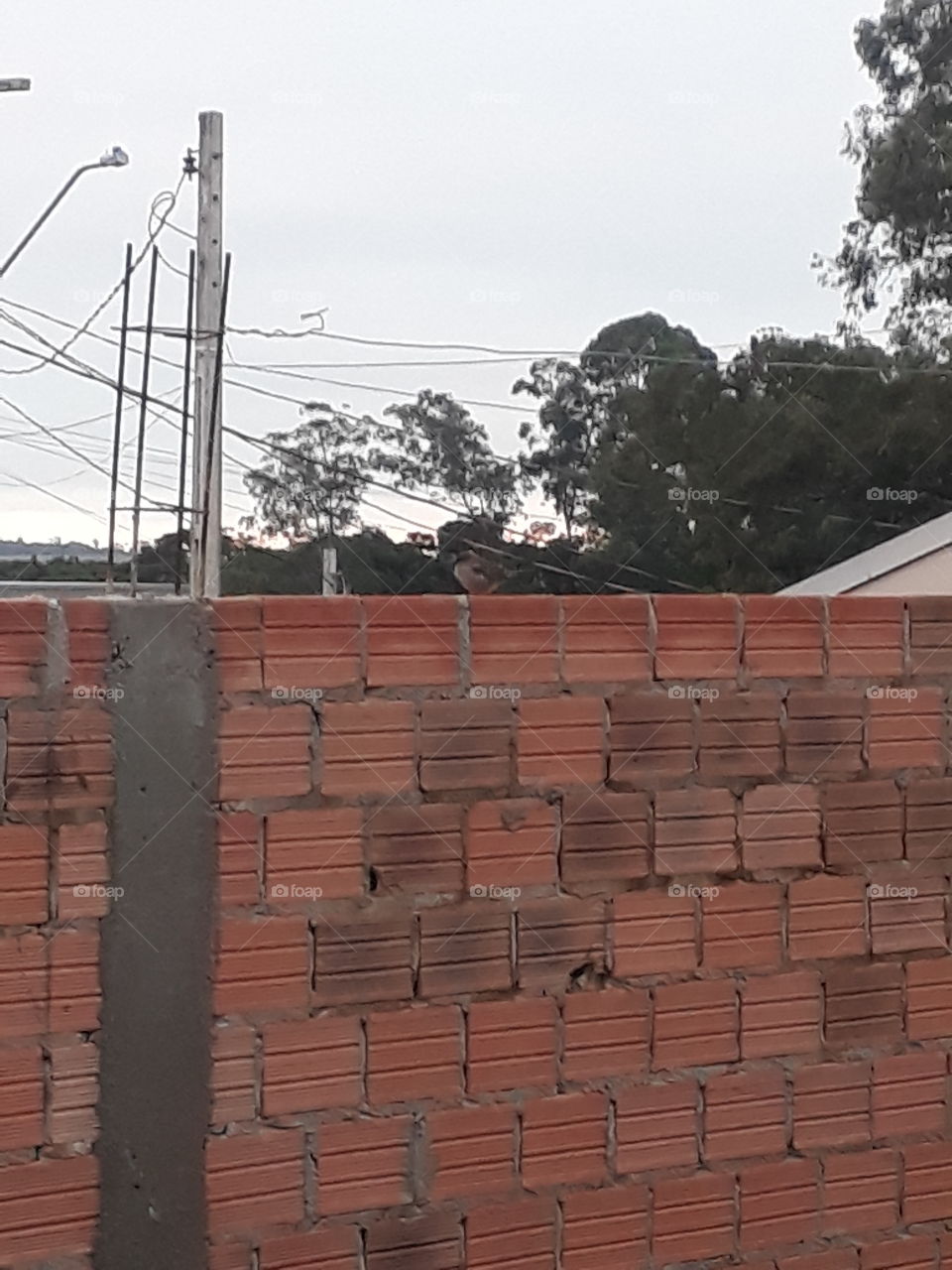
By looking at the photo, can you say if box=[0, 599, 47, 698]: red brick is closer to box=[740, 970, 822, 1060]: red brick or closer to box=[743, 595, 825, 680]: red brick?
box=[743, 595, 825, 680]: red brick

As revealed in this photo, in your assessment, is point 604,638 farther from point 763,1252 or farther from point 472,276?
point 472,276

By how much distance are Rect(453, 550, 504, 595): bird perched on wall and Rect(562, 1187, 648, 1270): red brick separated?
621cm

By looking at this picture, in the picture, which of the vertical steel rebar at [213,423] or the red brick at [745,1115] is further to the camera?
the vertical steel rebar at [213,423]

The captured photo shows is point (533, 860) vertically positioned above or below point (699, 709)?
below

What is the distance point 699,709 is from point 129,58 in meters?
6.71

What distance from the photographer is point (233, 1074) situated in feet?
6.72

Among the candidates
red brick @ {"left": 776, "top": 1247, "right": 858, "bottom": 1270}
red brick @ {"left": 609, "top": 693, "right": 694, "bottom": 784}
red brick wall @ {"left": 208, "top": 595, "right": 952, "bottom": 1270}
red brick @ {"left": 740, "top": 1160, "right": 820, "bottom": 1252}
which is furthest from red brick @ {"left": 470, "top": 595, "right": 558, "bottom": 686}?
red brick @ {"left": 776, "top": 1247, "right": 858, "bottom": 1270}

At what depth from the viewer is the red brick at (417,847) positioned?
7.03 ft

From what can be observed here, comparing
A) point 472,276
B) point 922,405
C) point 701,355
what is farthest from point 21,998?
point 922,405

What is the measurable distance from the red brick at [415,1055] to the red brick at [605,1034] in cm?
21

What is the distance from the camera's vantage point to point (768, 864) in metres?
2.41

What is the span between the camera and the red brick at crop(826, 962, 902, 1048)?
8.07 feet

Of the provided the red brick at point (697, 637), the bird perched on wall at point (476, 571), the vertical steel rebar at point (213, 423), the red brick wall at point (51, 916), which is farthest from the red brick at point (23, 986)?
the bird perched on wall at point (476, 571)

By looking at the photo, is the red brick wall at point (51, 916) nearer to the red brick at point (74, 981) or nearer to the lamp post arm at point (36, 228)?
the red brick at point (74, 981)
